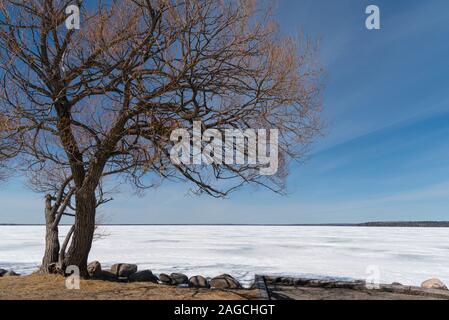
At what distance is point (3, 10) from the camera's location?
7.98 m

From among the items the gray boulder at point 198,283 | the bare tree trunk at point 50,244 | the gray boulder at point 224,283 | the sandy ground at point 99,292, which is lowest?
the gray boulder at point 198,283

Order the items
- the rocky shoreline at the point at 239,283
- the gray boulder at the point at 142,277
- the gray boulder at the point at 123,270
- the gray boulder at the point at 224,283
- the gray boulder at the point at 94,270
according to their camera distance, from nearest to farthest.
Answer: the rocky shoreline at the point at 239,283
the gray boulder at the point at 224,283
the gray boulder at the point at 142,277
the gray boulder at the point at 94,270
the gray boulder at the point at 123,270

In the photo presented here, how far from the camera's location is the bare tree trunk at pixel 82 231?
30.8 ft

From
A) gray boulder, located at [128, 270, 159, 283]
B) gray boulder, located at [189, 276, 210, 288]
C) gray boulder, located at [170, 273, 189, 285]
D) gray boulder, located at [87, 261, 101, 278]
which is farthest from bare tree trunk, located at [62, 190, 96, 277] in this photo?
gray boulder, located at [189, 276, 210, 288]

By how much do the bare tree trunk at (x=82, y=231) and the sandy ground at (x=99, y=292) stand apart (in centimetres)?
67

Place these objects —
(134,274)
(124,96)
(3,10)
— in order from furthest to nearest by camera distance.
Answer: (134,274), (124,96), (3,10)

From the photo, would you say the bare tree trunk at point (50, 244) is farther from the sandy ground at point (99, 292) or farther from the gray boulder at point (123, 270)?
the gray boulder at point (123, 270)

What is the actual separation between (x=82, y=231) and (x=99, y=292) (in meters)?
2.34

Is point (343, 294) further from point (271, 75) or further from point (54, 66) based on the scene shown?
point (54, 66)

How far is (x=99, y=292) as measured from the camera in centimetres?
754

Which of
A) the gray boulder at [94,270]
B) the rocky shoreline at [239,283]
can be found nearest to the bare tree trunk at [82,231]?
the rocky shoreline at [239,283]
